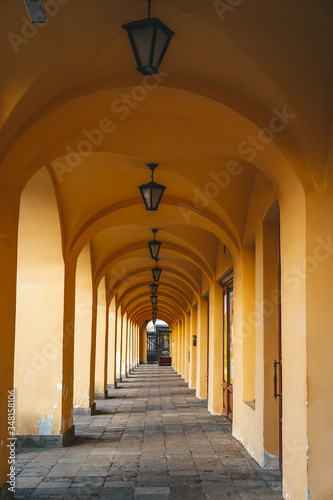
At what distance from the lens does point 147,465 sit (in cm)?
686

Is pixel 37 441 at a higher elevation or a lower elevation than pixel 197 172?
lower

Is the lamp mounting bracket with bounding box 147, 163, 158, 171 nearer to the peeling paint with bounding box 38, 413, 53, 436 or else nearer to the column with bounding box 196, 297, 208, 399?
the peeling paint with bounding box 38, 413, 53, 436

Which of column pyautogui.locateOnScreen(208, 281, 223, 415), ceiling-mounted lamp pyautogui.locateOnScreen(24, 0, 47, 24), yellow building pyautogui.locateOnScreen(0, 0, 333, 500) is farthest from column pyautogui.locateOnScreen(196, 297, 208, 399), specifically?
ceiling-mounted lamp pyautogui.locateOnScreen(24, 0, 47, 24)

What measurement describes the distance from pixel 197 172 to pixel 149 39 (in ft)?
14.2

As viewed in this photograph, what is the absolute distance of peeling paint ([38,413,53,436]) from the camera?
26.7 ft

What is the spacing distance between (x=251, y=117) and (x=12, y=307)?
3.11m

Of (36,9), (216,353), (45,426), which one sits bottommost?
(45,426)

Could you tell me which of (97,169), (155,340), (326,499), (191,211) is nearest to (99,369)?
(191,211)

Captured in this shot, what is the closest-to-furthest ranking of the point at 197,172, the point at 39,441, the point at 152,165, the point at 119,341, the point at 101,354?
the point at 152,165
the point at 197,172
the point at 39,441
the point at 101,354
the point at 119,341

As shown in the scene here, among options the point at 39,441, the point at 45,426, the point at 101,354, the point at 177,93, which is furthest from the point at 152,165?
the point at 101,354

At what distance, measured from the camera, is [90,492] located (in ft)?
18.3

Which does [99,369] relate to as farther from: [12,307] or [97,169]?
[12,307]

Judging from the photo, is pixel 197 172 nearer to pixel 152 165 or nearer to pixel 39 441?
pixel 152 165

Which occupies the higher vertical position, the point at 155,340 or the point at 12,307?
the point at 12,307
